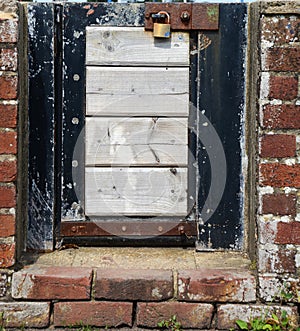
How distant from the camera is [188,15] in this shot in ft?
9.71

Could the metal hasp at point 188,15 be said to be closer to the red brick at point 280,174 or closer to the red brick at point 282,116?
the red brick at point 282,116

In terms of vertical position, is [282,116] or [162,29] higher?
[162,29]

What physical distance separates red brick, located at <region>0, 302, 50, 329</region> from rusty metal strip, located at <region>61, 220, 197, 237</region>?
398 millimetres

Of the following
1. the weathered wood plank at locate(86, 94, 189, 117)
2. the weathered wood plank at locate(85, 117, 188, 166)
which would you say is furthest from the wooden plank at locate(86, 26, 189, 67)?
the weathered wood plank at locate(85, 117, 188, 166)

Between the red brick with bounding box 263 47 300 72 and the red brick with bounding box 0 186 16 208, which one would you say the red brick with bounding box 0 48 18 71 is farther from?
the red brick with bounding box 263 47 300 72

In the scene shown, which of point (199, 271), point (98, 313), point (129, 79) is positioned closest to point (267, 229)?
point (199, 271)

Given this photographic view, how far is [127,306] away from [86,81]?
111cm

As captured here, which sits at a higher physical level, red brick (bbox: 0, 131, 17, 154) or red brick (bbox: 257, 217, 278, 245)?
red brick (bbox: 0, 131, 17, 154)

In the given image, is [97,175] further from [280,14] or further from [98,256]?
[280,14]

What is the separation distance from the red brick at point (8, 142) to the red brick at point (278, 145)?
1131 mm

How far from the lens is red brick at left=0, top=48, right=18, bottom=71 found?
276 centimetres

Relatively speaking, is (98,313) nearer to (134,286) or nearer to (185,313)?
(134,286)

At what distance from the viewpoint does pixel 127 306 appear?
2840 millimetres

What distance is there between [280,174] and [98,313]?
106 cm
